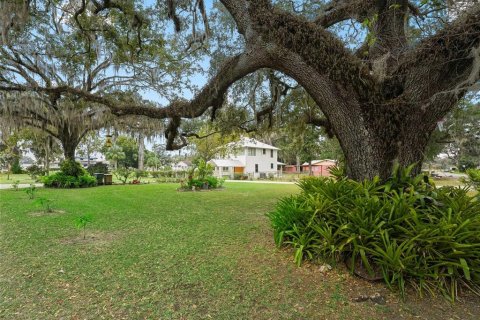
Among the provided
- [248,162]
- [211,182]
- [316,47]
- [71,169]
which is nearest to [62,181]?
[71,169]

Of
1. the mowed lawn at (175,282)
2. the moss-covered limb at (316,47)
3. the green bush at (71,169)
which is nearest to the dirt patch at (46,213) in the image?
the mowed lawn at (175,282)

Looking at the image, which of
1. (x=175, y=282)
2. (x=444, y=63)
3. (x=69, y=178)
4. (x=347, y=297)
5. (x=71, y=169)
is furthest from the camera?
(x=71, y=169)

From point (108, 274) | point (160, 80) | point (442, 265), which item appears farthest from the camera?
point (160, 80)

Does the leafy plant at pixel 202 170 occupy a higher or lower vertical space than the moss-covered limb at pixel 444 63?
lower

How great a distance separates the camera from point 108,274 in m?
2.85

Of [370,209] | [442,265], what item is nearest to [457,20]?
[370,209]

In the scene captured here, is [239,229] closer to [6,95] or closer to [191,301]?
[191,301]

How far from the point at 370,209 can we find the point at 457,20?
2.43m

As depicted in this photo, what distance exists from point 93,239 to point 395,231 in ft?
14.1

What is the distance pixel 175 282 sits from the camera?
2691 mm

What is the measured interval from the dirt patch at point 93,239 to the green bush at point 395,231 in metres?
2.64

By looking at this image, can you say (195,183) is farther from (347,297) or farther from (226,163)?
(226,163)

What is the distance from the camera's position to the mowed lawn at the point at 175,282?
2.21m

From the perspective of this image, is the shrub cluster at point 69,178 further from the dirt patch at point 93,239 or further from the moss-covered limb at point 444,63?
the moss-covered limb at point 444,63
